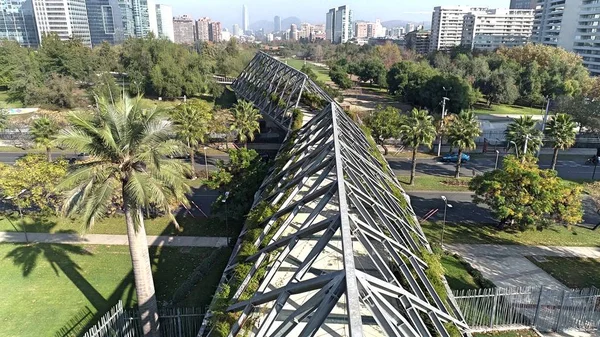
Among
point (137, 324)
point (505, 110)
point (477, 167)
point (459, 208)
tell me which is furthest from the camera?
point (505, 110)

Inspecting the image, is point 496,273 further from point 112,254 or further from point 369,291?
point 112,254

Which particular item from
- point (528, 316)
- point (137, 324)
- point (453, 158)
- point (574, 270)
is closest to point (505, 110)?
point (453, 158)

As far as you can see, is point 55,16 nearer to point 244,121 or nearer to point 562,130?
point 244,121

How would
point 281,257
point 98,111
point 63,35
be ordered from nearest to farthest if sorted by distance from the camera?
point 281,257 → point 98,111 → point 63,35

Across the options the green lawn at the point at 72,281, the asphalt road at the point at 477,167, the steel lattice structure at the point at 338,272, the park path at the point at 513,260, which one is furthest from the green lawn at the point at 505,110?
the green lawn at the point at 72,281

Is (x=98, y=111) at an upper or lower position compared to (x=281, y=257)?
upper

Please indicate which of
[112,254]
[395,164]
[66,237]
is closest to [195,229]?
[112,254]
